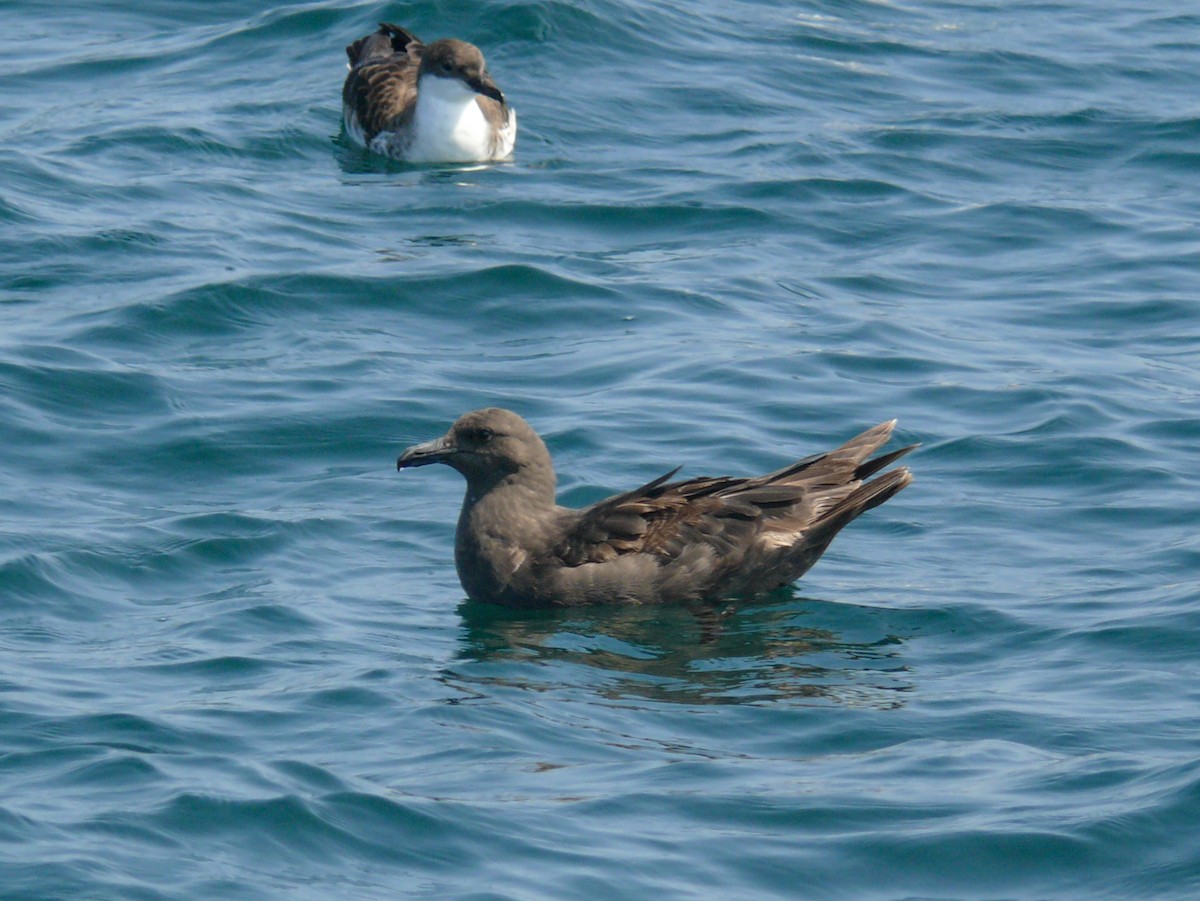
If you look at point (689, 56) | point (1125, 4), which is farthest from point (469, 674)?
point (1125, 4)

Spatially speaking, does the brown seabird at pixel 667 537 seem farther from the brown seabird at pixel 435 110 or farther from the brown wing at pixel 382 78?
the brown wing at pixel 382 78

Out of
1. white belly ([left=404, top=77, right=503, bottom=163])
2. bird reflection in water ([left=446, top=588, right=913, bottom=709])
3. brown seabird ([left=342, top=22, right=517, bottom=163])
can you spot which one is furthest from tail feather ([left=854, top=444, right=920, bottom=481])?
white belly ([left=404, top=77, right=503, bottom=163])

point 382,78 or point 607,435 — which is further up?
point 382,78

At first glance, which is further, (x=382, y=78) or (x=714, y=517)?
(x=382, y=78)

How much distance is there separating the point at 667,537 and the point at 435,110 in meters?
7.47

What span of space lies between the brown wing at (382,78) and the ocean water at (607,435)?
387 mm

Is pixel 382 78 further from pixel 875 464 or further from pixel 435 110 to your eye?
pixel 875 464

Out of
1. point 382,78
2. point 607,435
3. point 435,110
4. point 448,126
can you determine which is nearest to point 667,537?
point 607,435

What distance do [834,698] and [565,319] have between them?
5.37 meters

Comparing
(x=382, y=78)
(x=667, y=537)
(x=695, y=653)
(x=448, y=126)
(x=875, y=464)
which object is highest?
(x=382, y=78)

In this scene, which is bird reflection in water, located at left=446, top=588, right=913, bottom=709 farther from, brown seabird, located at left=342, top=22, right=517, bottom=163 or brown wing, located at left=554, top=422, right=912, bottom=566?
brown seabird, located at left=342, top=22, right=517, bottom=163

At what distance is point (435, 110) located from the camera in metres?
15.8

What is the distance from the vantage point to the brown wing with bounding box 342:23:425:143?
52.7 ft

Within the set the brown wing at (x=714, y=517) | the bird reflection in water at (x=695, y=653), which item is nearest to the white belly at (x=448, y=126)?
the brown wing at (x=714, y=517)
